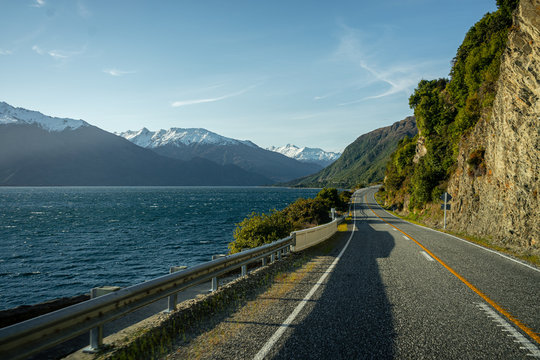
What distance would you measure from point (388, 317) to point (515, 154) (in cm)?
1470

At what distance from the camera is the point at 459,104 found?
35.6m

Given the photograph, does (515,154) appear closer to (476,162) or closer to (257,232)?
(476,162)

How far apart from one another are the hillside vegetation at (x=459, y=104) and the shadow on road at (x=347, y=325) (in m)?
18.5

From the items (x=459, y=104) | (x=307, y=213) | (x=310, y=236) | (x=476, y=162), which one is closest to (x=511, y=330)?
(x=310, y=236)

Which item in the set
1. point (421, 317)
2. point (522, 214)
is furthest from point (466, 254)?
point (421, 317)

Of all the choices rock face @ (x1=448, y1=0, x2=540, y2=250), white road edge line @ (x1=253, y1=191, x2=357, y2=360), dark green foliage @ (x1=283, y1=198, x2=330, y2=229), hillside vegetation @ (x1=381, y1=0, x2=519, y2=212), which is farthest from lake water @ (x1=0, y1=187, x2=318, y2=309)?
hillside vegetation @ (x1=381, y1=0, x2=519, y2=212)

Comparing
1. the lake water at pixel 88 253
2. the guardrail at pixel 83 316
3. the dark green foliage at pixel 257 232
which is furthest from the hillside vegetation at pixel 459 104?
the lake water at pixel 88 253

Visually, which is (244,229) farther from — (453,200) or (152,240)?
(152,240)

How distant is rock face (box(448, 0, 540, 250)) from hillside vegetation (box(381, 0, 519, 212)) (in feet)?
9.44

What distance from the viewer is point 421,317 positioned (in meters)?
5.18

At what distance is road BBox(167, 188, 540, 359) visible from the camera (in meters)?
4.00

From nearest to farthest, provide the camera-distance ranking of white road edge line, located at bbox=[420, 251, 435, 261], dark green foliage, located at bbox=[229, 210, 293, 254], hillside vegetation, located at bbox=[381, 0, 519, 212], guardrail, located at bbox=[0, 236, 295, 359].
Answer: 1. guardrail, located at bbox=[0, 236, 295, 359]
2. white road edge line, located at bbox=[420, 251, 435, 261]
3. dark green foliage, located at bbox=[229, 210, 293, 254]
4. hillside vegetation, located at bbox=[381, 0, 519, 212]

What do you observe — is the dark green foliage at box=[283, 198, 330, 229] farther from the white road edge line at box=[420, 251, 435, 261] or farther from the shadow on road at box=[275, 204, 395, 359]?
the shadow on road at box=[275, 204, 395, 359]

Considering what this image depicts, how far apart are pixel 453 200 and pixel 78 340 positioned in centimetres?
2694
